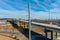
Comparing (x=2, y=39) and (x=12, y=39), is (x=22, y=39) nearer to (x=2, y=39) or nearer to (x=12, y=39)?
(x=12, y=39)

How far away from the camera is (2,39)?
177ft

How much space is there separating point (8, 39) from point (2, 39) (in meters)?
2.17

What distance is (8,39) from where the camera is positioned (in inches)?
2146

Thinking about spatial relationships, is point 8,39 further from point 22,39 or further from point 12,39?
point 22,39

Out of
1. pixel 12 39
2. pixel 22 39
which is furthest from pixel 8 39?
pixel 22 39

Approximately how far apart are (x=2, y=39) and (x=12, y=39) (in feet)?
12.0

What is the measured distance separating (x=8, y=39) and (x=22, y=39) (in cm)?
520

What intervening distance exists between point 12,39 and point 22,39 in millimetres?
3916

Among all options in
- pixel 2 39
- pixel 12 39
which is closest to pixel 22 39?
pixel 12 39

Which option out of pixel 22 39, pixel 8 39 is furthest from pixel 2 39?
pixel 22 39

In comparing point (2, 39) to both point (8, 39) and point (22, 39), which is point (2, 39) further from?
point (22, 39)

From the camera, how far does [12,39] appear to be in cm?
5394
